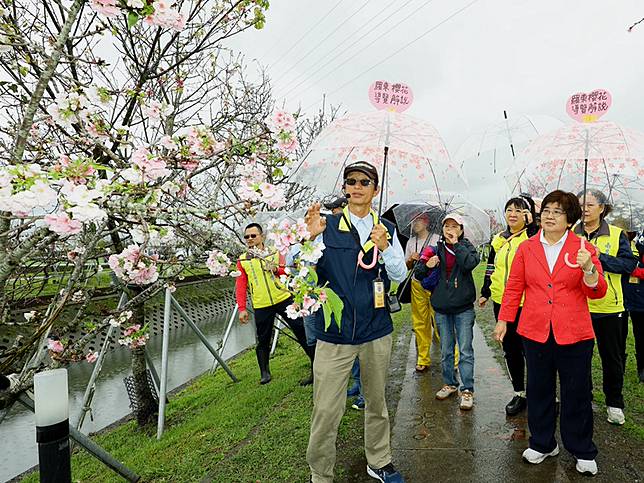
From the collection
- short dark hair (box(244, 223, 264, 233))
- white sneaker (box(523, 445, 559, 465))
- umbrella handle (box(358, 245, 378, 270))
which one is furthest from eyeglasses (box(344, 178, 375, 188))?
short dark hair (box(244, 223, 264, 233))

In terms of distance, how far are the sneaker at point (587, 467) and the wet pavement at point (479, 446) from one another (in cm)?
4

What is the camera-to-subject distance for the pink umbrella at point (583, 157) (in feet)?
11.4

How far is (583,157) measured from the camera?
353 cm

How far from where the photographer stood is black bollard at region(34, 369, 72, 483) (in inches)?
72.8

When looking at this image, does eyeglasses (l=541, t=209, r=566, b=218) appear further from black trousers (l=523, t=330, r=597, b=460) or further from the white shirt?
black trousers (l=523, t=330, r=597, b=460)

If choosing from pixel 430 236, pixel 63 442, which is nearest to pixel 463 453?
pixel 430 236

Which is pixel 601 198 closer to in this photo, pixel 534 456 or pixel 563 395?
pixel 563 395

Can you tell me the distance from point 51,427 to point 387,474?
2059 millimetres

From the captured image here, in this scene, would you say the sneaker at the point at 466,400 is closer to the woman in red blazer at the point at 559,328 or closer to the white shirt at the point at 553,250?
the woman in red blazer at the point at 559,328

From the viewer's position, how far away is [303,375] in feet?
19.3

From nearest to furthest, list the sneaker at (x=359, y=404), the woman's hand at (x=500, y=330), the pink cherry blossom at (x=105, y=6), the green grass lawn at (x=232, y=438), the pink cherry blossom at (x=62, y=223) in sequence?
the pink cherry blossom at (x=62, y=223), the pink cherry blossom at (x=105, y=6), the woman's hand at (x=500, y=330), the green grass lawn at (x=232, y=438), the sneaker at (x=359, y=404)

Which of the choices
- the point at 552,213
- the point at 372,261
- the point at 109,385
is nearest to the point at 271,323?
the point at 372,261

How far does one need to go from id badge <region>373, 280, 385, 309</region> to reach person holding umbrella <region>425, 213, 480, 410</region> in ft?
5.09

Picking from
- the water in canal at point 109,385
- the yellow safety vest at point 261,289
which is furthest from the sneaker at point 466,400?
the water in canal at point 109,385
